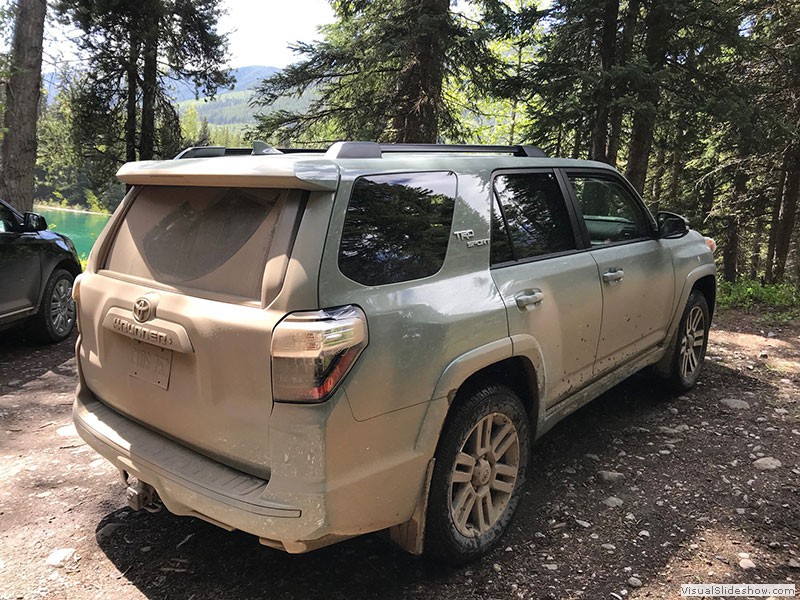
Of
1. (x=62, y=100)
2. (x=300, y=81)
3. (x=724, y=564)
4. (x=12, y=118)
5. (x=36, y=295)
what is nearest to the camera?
(x=724, y=564)

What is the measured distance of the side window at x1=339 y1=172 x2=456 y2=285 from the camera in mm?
2281

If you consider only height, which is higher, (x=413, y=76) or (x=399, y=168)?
(x=413, y=76)

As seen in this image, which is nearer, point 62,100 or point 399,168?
point 399,168

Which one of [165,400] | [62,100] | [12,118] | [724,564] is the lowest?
[724,564]

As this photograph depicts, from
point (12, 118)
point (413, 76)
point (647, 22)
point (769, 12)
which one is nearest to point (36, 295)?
point (12, 118)

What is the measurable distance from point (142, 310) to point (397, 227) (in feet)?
3.77

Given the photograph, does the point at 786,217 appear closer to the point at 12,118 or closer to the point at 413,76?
the point at 413,76

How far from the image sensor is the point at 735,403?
193 inches

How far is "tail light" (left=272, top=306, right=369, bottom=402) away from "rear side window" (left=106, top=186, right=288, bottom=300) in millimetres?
258

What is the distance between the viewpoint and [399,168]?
2.55 metres

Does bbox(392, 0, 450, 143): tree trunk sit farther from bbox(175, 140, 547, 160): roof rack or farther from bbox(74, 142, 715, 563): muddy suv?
bbox(74, 142, 715, 563): muddy suv

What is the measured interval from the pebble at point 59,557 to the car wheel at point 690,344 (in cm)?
445

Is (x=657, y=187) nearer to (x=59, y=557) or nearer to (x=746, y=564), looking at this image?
(x=746, y=564)

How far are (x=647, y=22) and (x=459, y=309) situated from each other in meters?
8.41
